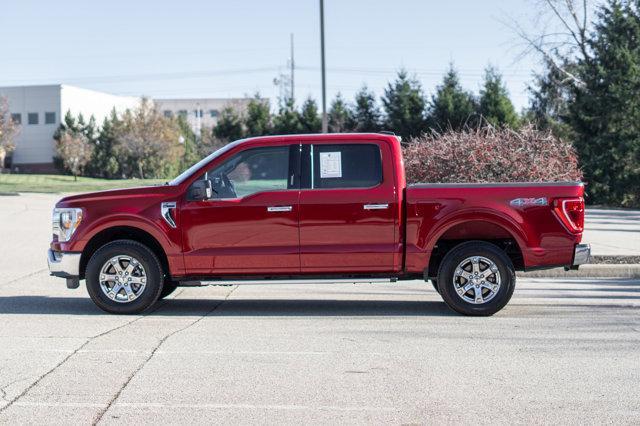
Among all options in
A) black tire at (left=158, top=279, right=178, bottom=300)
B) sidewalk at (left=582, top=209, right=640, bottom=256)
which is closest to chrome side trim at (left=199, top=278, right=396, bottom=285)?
black tire at (left=158, top=279, right=178, bottom=300)

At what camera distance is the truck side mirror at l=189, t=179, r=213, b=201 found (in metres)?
9.91

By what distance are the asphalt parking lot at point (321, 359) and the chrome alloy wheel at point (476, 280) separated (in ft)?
0.97

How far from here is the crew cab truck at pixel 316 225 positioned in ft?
32.5

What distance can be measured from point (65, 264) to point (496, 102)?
3477 centimetres

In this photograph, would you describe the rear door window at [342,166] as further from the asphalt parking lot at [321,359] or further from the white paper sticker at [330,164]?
the asphalt parking lot at [321,359]

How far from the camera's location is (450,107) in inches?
1725

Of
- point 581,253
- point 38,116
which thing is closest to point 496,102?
point 581,253

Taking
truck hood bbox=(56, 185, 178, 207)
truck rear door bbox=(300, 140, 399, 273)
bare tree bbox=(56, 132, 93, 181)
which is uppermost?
bare tree bbox=(56, 132, 93, 181)

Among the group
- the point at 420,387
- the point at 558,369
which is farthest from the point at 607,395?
the point at 420,387

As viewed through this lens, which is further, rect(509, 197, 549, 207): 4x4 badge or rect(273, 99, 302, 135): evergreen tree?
rect(273, 99, 302, 135): evergreen tree

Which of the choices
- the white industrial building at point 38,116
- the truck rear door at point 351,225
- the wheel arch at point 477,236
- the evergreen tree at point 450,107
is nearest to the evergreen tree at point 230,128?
the evergreen tree at point 450,107

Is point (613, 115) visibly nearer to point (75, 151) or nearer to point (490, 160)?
point (490, 160)

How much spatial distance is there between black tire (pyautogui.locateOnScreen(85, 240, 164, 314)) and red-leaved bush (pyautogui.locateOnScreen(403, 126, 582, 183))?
11.2m

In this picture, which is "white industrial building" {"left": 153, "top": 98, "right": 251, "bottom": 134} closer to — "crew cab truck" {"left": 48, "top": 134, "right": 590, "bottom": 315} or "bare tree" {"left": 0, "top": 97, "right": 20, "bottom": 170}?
"bare tree" {"left": 0, "top": 97, "right": 20, "bottom": 170}
